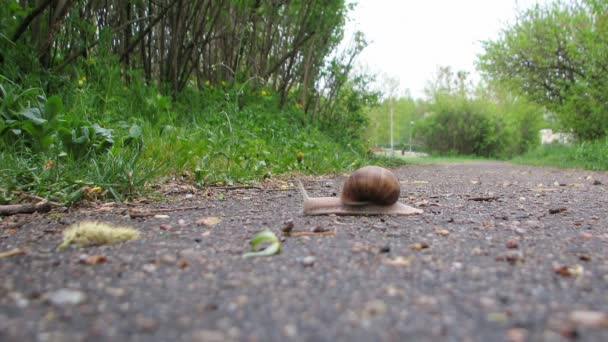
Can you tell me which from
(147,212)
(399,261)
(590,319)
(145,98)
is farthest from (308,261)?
(145,98)

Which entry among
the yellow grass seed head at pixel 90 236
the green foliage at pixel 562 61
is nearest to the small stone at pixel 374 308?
the yellow grass seed head at pixel 90 236

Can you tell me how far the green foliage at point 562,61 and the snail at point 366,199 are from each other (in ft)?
35.8

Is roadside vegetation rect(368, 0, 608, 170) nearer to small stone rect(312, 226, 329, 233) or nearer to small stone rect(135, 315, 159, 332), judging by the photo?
small stone rect(312, 226, 329, 233)

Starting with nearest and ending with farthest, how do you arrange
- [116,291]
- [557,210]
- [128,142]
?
[116,291] → [557,210] → [128,142]

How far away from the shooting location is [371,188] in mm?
2723

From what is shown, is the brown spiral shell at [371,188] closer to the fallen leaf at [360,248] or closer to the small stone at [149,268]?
the fallen leaf at [360,248]

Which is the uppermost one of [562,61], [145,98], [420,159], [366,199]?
[562,61]

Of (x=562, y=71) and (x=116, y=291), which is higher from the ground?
(x=562, y=71)

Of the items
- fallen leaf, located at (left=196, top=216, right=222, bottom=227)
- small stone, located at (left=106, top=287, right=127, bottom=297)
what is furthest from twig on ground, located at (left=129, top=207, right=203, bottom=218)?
small stone, located at (left=106, top=287, right=127, bottom=297)

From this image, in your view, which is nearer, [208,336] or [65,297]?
[208,336]

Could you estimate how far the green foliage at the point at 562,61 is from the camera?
11602mm

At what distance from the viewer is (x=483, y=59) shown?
1534 cm

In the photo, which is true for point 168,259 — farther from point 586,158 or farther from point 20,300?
point 586,158

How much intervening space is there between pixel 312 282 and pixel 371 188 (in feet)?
4.38
